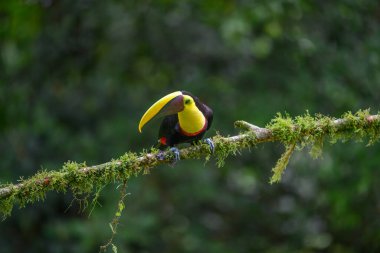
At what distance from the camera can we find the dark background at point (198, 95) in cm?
668

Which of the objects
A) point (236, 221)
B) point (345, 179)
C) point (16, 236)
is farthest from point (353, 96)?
point (16, 236)

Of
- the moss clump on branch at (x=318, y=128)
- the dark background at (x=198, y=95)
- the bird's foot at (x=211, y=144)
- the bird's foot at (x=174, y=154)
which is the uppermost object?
the dark background at (x=198, y=95)

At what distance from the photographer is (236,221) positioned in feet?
27.0

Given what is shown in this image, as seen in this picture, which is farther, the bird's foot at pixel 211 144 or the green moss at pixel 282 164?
the green moss at pixel 282 164

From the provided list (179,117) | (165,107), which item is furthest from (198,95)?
(165,107)

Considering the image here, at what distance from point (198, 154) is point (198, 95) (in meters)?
4.11

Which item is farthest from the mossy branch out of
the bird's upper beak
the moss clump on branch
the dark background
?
the dark background

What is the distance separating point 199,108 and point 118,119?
3.46 metres

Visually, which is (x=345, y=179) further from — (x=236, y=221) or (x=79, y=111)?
(x=79, y=111)

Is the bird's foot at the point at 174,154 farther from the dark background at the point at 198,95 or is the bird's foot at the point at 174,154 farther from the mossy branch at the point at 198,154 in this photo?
the dark background at the point at 198,95

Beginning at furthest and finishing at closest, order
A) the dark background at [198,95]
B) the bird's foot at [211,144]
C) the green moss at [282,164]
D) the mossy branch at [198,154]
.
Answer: the dark background at [198,95], the green moss at [282,164], the bird's foot at [211,144], the mossy branch at [198,154]

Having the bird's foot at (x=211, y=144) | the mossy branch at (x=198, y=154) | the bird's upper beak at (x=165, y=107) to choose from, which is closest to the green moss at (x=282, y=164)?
the mossy branch at (x=198, y=154)

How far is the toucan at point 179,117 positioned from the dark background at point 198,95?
242cm

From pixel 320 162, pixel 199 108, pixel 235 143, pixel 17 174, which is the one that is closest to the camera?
pixel 235 143
